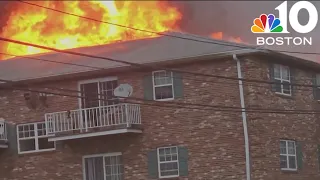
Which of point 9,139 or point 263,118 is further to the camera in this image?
point 9,139

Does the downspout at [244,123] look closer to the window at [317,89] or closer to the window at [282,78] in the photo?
the window at [282,78]

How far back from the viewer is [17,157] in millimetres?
28156

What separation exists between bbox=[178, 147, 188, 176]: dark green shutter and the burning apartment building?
33mm

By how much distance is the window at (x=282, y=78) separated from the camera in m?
26.9

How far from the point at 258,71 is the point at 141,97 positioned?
4.10 meters

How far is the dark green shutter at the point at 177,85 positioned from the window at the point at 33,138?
5150 millimetres

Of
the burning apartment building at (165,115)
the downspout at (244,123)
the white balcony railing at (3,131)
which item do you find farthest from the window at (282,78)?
the white balcony railing at (3,131)

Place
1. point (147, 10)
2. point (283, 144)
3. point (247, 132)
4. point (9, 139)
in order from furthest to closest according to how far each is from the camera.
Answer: point (147, 10) → point (9, 139) → point (283, 144) → point (247, 132)

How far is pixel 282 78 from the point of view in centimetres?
2727

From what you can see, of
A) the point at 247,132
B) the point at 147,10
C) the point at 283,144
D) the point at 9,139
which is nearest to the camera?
the point at 247,132

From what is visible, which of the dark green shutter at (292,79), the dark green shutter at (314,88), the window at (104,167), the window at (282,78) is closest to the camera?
the window at (104,167)

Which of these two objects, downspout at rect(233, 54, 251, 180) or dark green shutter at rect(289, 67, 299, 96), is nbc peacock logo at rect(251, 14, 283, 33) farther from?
downspout at rect(233, 54, 251, 180)

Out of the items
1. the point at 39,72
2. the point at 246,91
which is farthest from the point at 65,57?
the point at 246,91

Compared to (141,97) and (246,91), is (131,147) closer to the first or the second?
(141,97)
